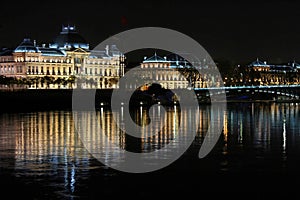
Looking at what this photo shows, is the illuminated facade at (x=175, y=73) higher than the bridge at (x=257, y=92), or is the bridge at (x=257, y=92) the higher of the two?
the illuminated facade at (x=175, y=73)

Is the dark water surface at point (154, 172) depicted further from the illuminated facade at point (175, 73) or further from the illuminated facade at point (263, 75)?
the illuminated facade at point (263, 75)

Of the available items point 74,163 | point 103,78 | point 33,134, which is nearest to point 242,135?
point 33,134

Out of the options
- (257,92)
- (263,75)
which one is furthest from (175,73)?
(263,75)

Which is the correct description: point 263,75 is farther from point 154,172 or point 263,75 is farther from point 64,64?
point 154,172

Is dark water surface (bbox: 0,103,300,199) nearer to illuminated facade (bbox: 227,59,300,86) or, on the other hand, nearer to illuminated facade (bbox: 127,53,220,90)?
illuminated facade (bbox: 127,53,220,90)

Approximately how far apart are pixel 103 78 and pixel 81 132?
85403 millimetres

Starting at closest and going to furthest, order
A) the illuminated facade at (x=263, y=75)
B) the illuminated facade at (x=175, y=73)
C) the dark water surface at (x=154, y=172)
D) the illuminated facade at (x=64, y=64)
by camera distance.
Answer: the dark water surface at (x=154, y=172)
the illuminated facade at (x=64, y=64)
the illuminated facade at (x=175, y=73)
the illuminated facade at (x=263, y=75)

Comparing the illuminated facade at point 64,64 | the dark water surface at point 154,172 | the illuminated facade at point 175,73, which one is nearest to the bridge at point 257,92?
the illuminated facade at point 175,73

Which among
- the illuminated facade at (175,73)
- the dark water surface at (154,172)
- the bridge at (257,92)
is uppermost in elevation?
the illuminated facade at (175,73)

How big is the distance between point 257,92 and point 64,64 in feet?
104

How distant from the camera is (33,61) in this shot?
103438mm

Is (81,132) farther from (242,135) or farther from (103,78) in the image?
(103,78)

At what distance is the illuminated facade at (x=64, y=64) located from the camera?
101750 millimetres

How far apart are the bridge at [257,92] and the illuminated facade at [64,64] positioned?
19.1m
